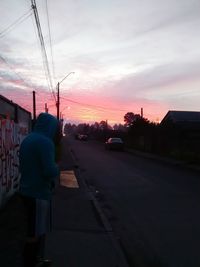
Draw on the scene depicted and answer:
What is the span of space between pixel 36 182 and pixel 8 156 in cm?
625

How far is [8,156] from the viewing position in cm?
1169

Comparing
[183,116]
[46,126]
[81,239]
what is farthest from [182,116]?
[46,126]

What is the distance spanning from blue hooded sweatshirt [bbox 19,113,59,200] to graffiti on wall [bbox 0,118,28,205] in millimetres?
4802

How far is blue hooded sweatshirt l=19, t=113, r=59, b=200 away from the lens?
5535mm

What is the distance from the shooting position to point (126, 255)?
25.7 feet

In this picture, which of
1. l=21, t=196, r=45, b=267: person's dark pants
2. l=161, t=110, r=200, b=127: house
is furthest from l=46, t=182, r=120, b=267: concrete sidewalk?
l=161, t=110, r=200, b=127: house

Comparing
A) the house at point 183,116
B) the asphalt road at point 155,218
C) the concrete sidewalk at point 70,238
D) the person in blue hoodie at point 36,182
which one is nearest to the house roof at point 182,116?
the house at point 183,116

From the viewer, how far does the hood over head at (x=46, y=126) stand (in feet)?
18.9

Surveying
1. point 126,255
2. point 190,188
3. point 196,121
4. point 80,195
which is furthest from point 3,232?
point 196,121

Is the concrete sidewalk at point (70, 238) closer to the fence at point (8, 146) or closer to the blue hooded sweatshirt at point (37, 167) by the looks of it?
the fence at point (8, 146)

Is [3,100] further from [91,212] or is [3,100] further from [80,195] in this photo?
[80,195]

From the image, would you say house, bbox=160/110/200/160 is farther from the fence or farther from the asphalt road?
the fence

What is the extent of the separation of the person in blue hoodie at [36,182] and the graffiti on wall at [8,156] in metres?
4.80

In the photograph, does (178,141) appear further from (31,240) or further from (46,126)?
(31,240)
